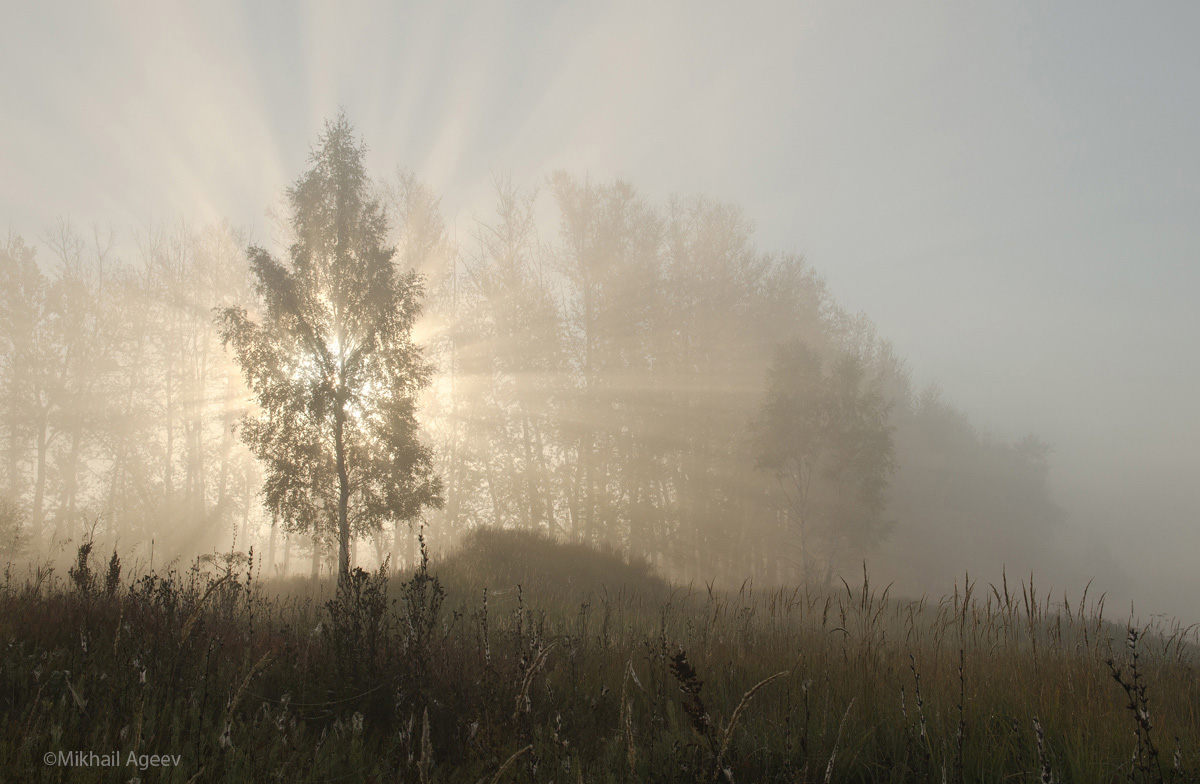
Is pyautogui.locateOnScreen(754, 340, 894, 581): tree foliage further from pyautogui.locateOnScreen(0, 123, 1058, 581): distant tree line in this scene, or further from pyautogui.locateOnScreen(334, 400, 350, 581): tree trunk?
pyautogui.locateOnScreen(334, 400, 350, 581): tree trunk

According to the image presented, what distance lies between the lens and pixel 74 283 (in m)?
25.5

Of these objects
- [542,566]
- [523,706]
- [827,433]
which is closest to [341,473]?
[542,566]

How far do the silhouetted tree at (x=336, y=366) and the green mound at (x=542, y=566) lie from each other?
2.03 metres

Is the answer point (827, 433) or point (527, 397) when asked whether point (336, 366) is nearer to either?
point (527, 397)

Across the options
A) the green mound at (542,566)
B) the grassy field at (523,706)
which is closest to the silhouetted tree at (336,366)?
the green mound at (542,566)

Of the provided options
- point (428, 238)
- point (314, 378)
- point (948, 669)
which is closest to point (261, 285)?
point (314, 378)

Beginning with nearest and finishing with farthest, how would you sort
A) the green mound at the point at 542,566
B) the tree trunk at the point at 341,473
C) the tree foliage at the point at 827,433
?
the green mound at the point at 542,566 < the tree trunk at the point at 341,473 < the tree foliage at the point at 827,433

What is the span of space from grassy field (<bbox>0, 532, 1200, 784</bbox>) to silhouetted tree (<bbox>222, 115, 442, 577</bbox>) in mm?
7354

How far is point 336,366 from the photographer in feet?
41.4

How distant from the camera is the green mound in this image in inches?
459

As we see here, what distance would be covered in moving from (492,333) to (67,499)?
22021mm

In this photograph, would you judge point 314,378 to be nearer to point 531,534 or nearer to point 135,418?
point 531,534

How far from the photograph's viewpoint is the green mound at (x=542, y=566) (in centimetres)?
1165

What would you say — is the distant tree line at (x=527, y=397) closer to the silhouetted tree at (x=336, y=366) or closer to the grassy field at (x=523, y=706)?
the silhouetted tree at (x=336, y=366)
